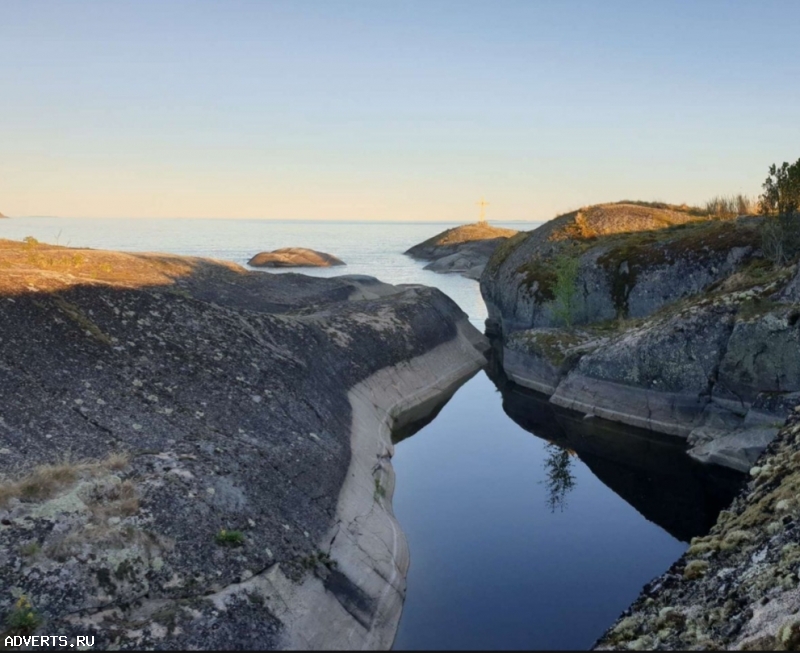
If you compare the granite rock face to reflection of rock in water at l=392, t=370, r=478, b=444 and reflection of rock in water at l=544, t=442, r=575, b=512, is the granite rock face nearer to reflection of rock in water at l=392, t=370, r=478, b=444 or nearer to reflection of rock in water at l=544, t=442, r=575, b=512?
reflection of rock in water at l=392, t=370, r=478, b=444

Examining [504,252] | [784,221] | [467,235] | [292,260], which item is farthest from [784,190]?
[467,235]

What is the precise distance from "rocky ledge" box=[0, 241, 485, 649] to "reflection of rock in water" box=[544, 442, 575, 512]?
26.7ft

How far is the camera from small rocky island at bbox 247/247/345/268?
14450 cm

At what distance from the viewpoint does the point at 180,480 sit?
20047 millimetres

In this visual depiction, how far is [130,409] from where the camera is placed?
2427cm

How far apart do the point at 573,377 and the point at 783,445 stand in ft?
74.8

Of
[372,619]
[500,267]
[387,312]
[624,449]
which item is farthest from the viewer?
[500,267]

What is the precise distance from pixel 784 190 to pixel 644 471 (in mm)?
27294

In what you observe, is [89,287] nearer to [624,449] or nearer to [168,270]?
[624,449]

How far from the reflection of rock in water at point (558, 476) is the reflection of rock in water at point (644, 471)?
0.15ft

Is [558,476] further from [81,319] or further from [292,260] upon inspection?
[292,260]

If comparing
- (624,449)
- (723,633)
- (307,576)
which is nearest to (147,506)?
(307,576)

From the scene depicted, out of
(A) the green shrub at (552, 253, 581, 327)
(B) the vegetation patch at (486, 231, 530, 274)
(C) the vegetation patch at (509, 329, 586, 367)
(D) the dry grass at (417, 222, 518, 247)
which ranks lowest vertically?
(C) the vegetation patch at (509, 329, 586, 367)

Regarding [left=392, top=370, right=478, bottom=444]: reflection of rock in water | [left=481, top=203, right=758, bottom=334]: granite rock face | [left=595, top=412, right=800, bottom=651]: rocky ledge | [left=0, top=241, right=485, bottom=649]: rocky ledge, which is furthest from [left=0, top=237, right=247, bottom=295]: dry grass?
[left=481, top=203, right=758, bottom=334]: granite rock face
